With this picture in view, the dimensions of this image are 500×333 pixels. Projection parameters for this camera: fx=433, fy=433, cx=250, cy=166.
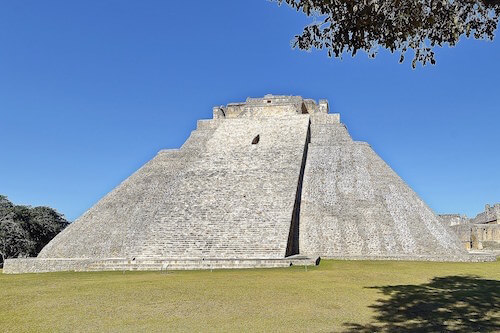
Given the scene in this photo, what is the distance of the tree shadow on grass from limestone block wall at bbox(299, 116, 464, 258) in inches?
247

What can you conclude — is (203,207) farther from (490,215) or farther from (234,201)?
Result: (490,215)

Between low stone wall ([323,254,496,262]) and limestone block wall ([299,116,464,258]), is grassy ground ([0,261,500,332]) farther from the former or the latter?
limestone block wall ([299,116,464,258])

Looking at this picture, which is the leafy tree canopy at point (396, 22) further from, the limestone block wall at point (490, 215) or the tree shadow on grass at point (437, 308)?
the limestone block wall at point (490, 215)

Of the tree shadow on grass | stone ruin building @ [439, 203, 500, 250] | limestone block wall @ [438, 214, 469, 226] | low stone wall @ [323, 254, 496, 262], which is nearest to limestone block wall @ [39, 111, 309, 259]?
low stone wall @ [323, 254, 496, 262]

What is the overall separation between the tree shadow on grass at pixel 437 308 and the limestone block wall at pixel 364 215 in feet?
20.6

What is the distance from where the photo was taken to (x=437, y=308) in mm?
6617

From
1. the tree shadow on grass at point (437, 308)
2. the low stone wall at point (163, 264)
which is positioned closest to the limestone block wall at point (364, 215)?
the low stone wall at point (163, 264)

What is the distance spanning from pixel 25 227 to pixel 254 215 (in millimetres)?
16925

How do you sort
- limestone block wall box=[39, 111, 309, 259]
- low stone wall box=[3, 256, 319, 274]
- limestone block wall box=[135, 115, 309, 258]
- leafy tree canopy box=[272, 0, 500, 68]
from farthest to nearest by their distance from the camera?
1. limestone block wall box=[39, 111, 309, 259]
2. limestone block wall box=[135, 115, 309, 258]
3. low stone wall box=[3, 256, 319, 274]
4. leafy tree canopy box=[272, 0, 500, 68]

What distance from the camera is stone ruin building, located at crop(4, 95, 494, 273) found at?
14609mm

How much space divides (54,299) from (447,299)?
22.9ft

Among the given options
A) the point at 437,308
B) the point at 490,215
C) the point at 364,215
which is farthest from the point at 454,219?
the point at 437,308

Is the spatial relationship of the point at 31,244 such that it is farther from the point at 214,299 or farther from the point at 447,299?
the point at 447,299

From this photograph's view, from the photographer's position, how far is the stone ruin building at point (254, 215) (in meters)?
14.6
